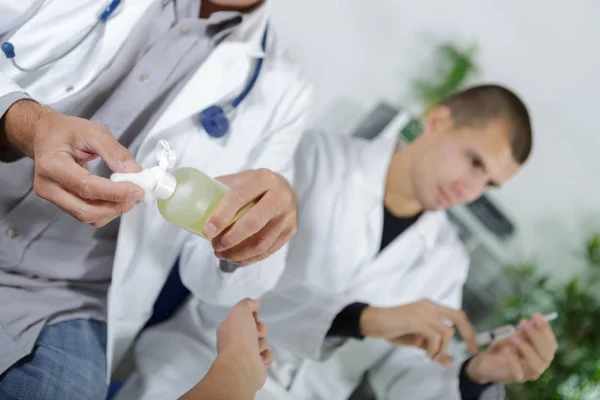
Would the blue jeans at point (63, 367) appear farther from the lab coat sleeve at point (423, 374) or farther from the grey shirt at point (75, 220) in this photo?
the lab coat sleeve at point (423, 374)

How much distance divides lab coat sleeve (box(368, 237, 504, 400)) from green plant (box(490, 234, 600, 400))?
220 millimetres

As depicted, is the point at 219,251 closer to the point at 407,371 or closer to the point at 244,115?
the point at 244,115

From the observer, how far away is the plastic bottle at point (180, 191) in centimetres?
75

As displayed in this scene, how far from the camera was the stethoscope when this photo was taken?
1.02 m

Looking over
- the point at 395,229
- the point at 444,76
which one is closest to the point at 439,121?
the point at 395,229

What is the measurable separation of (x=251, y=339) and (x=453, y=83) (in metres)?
1.49

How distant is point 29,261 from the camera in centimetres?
105

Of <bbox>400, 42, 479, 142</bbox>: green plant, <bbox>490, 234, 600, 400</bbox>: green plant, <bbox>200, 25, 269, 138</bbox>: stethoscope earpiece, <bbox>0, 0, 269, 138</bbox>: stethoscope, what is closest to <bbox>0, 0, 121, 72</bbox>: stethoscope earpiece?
<bbox>0, 0, 269, 138</bbox>: stethoscope

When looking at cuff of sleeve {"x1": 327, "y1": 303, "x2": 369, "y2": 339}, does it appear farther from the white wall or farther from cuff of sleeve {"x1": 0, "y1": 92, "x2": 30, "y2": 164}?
the white wall

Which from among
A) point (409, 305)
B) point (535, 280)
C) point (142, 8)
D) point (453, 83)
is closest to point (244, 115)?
point (142, 8)

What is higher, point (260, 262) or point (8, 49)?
point (8, 49)

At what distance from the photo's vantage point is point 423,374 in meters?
1.57

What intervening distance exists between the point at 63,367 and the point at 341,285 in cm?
82

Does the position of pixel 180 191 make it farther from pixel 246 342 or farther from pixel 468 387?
pixel 468 387
